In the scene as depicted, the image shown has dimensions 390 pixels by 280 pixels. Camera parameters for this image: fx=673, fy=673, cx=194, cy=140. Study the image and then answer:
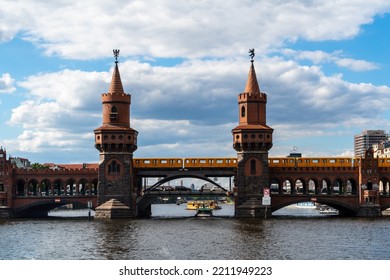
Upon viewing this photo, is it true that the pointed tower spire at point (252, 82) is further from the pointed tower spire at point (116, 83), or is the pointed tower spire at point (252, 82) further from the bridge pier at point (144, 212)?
the bridge pier at point (144, 212)

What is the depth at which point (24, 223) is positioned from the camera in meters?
113

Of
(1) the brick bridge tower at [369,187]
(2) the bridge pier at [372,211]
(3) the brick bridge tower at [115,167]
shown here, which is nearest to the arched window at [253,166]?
(1) the brick bridge tower at [369,187]

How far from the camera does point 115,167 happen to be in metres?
122

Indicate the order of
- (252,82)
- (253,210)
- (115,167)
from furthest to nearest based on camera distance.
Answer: (252,82) → (115,167) → (253,210)

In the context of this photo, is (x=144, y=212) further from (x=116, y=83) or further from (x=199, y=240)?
(x=199, y=240)

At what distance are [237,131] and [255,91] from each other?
8.53 meters

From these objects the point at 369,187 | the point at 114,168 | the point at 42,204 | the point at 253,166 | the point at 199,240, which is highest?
the point at 253,166

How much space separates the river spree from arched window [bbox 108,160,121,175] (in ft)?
42.2

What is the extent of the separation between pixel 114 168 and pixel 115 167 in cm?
26

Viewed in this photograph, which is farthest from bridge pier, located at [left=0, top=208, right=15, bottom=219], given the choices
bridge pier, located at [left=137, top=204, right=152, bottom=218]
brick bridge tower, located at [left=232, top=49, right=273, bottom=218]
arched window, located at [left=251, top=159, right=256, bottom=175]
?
arched window, located at [left=251, top=159, right=256, bottom=175]

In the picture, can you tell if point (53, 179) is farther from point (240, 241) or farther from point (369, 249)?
point (369, 249)

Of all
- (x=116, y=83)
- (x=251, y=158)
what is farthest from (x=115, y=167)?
(x=251, y=158)

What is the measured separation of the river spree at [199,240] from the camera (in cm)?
7006
